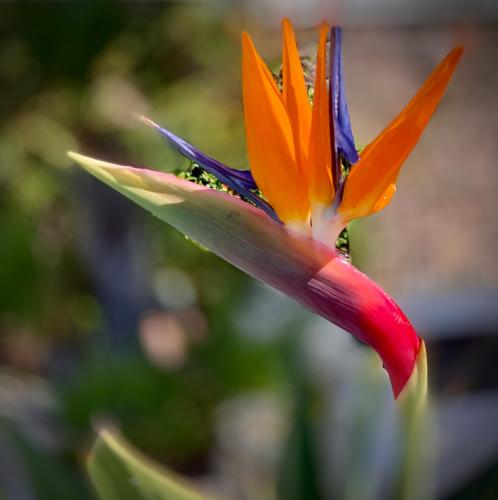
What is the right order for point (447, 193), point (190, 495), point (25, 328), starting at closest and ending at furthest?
point (190, 495) < point (25, 328) < point (447, 193)

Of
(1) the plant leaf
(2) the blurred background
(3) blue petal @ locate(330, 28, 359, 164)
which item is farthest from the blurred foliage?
(3) blue petal @ locate(330, 28, 359, 164)

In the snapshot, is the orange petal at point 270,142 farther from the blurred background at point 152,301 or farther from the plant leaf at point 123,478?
the blurred background at point 152,301

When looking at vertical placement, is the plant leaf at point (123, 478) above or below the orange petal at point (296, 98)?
below

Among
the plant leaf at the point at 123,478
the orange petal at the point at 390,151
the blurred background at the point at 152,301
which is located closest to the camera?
the orange petal at the point at 390,151

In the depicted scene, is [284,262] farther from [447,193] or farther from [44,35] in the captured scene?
[447,193]

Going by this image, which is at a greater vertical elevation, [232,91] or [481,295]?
[232,91]

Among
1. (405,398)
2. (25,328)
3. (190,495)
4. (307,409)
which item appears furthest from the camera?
(25,328)

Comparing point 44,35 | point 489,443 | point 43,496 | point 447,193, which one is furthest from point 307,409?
point 447,193

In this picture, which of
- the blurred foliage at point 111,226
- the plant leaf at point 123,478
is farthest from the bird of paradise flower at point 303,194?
the blurred foliage at point 111,226

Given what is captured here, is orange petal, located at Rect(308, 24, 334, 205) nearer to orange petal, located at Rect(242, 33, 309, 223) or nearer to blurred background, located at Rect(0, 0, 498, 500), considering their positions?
orange petal, located at Rect(242, 33, 309, 223)
